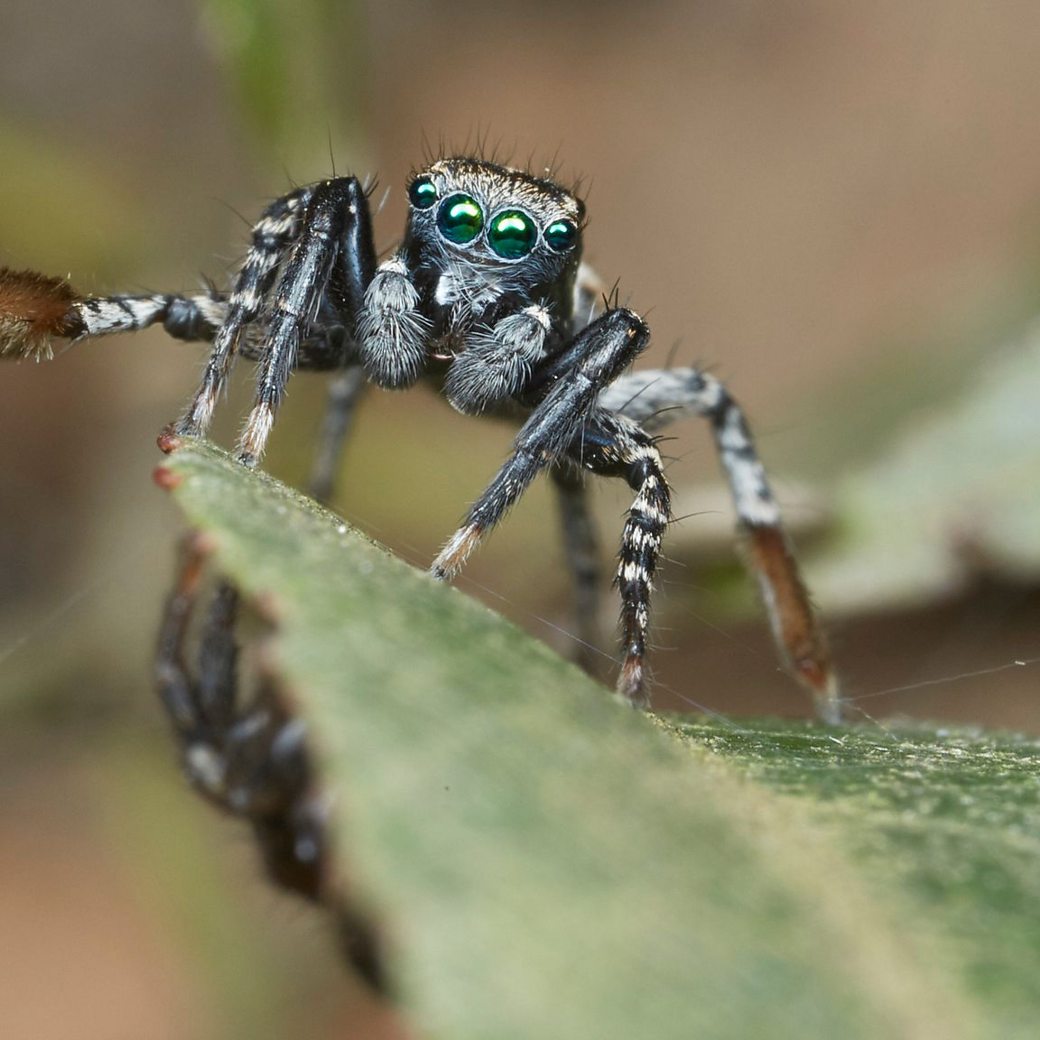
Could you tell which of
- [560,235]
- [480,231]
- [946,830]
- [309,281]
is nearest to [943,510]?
[560,235]

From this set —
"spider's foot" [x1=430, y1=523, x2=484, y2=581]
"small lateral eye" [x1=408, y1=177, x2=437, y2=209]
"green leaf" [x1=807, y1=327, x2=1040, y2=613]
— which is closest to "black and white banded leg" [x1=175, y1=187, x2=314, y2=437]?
"small lateral eye" [x1=408, y1=177, x2=437, y2=209]

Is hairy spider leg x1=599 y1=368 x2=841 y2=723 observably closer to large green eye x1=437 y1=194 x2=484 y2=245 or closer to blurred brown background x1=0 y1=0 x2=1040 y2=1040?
blurred brown background x1=0 y1=0 x2=1040 y2=1040

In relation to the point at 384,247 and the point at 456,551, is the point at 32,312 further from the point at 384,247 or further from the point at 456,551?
the point at 384,247

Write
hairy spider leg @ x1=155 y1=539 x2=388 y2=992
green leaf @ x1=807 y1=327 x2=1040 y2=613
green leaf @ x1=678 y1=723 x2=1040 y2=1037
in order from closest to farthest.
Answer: green leaf @ x1=678 y1=723 x2=1040 y2=1037 → hairy spider leg @ x1=155 y1=539 x2=388 y2=992 → green leaf @ x1=807 y1=327 x2=1040 y2=613

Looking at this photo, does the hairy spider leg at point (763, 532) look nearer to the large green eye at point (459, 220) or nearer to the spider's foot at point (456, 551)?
the large green eye at point (459, 220)

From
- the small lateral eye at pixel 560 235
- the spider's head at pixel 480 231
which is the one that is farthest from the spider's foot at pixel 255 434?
the small lateral eye at pixel 560 235

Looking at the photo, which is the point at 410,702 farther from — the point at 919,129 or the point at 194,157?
the point at 919,129
